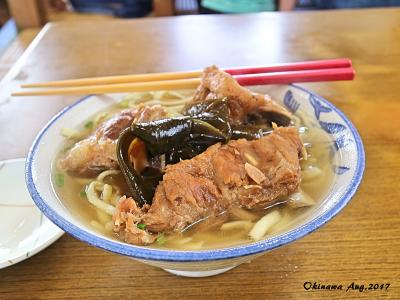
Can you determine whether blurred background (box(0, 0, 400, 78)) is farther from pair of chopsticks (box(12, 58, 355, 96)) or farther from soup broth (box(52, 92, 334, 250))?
soup broth (box(52, 92, 334, 250))

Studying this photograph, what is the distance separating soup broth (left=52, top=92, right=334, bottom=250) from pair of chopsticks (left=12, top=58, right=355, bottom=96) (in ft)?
0.39

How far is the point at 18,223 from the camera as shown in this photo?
128 cm

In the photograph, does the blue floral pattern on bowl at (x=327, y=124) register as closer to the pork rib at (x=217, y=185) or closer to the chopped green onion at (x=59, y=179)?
the pork rib at (x=217, y=185)

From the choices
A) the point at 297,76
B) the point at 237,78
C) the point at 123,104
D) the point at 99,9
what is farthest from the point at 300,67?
the point at 99,9

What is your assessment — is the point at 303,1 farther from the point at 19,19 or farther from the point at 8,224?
the point at 8,224

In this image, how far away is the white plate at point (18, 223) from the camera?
1.14m

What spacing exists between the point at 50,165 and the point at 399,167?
106 centimetres

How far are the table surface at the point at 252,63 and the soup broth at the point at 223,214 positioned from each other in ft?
0.35

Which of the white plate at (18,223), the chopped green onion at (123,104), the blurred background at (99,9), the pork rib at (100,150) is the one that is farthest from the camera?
the blurred background at (99,9)

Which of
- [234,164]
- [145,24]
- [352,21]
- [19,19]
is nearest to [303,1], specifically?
[352,21]

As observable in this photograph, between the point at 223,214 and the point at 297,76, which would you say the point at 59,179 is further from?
the point at 297,76

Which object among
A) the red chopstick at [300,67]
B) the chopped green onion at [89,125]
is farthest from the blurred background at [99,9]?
the red chopstick at [300,67]

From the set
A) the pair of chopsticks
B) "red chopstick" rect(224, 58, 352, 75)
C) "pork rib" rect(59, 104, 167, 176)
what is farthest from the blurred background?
"red chopstick" rect(224, 58, 352, 75)

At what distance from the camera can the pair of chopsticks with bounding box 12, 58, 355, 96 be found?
4.76ft
